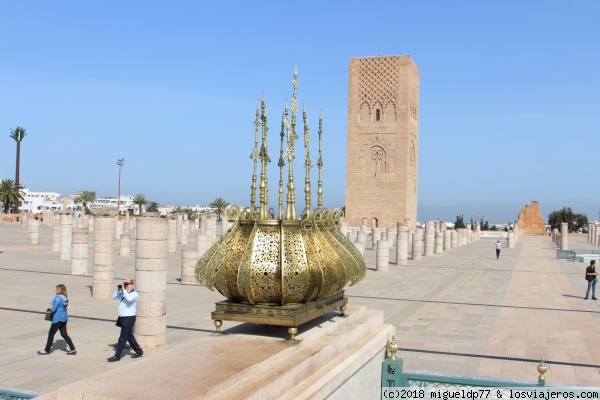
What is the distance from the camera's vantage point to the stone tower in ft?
151

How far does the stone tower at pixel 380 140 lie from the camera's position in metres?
46.0

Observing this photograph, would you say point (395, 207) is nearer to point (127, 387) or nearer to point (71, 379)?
point (71, 379)

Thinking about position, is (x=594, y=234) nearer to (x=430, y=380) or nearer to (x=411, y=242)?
(x=411, y=242)

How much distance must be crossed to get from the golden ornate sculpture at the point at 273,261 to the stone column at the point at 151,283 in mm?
3946

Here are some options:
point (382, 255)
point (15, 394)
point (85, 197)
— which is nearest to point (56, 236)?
point (382, 255)

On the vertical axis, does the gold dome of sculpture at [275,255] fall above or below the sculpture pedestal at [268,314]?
above

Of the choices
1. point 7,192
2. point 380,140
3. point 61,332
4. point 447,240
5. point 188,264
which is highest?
point 380,140

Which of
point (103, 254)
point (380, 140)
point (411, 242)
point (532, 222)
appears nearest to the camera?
point (103, 254)

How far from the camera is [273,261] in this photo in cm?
381

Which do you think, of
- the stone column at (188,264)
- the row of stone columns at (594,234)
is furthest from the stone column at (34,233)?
the row of stone columns at (594,234)

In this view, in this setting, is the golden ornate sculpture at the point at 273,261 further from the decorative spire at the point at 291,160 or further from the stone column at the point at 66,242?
the stone column at the point at 66,242

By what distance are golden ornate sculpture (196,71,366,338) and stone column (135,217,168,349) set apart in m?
3.95

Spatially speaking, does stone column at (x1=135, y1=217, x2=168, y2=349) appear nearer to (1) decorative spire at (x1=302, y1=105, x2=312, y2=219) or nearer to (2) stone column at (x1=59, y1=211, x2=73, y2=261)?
(1) decorative spire at (x1=302, y1=105, x2=312, y2=219)

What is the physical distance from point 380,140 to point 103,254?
36240 mm
